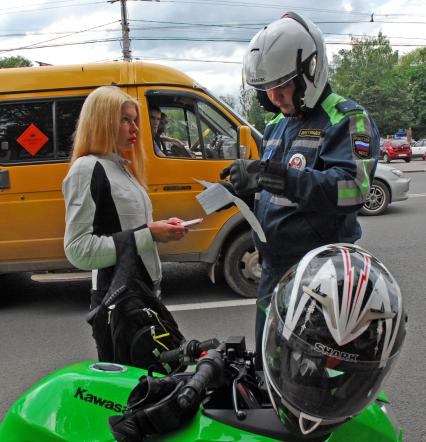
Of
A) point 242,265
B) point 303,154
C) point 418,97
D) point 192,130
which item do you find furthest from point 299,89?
point 418,97

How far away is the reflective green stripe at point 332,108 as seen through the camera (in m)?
1.82

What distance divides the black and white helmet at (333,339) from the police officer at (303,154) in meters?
0.43

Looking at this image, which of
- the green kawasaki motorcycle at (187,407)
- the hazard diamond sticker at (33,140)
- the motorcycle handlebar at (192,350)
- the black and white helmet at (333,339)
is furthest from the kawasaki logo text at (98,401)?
the hazard diamond sticker at (33,140)

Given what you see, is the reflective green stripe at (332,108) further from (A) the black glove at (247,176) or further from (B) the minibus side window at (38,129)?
(B) the minibus side window at (38,129)

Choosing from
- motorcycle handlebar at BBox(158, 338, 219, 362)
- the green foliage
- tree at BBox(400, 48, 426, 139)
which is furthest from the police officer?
tree at BBox(400, 48, 426, 139)

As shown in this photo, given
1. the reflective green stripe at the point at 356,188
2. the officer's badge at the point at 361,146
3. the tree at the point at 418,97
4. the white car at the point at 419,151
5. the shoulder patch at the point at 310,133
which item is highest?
the tree at the point at 418,97

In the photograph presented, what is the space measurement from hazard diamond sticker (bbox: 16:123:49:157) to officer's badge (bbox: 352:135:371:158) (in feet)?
12.4

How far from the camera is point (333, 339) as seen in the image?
Result: 1146 millimetres

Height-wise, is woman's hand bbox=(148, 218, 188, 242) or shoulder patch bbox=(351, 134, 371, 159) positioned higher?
shoulder patch bbox=(351, 134, 371, 159)

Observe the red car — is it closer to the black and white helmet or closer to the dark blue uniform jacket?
the dark blue uniform jacket

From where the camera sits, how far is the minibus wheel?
16.7 feet

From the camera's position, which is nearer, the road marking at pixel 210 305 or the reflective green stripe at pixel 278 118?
the reflective green stripe at pixel 278 118

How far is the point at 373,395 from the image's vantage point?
4.06ft

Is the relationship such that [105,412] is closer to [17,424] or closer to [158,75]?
[17,424]
